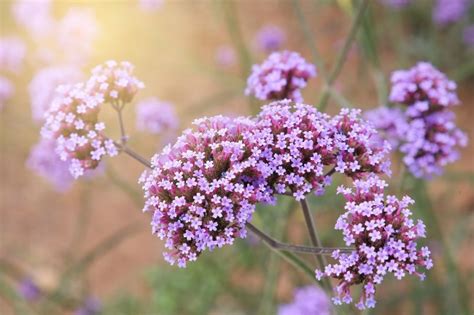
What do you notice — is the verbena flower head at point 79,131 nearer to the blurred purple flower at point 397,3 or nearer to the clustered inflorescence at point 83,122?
the clustered inflorescence at point 83,122

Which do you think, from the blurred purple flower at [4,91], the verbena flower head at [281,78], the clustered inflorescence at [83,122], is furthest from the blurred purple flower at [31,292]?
the verbena flower head at [281,78]

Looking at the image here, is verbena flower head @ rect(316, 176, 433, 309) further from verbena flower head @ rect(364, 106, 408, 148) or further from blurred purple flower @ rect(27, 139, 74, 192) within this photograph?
blurred purple flower @ rect(27, 139, 74, 192)

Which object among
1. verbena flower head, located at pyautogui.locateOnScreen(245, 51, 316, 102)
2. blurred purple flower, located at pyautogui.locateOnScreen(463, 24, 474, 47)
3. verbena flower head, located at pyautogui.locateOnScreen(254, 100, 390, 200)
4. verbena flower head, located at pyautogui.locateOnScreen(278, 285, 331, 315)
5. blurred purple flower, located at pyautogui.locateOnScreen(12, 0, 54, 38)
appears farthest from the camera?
blurred purple flower, located at pyautogui.locateOnScreen(463, 24, 474, 47)

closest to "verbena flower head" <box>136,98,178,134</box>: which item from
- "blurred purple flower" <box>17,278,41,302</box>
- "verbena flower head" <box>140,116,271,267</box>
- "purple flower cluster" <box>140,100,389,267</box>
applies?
"blurred purple flower" <box>17,278,41,302</box>

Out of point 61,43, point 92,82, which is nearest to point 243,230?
point 92,82

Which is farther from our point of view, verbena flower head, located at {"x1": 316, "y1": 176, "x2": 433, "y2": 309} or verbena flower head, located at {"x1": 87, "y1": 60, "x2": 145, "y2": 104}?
verbena flower head, located at {"x1": 87, "y1": 60, "x2": 145, "y2": 104}

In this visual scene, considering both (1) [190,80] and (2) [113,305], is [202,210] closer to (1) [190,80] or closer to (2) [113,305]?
(2) [113,305]

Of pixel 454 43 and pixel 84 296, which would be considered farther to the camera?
pixel 454 43

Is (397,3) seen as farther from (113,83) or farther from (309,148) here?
(309,148)
